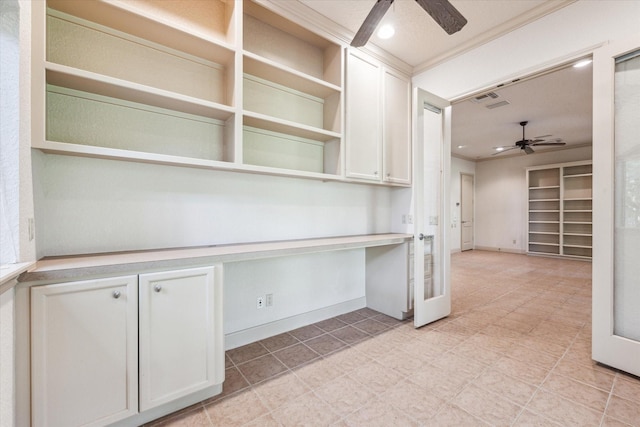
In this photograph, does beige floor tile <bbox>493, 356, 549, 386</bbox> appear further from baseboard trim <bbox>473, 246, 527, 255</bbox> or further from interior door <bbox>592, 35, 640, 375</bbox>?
baseboard trim <bbox>473, 246, 527, 255</bbox>

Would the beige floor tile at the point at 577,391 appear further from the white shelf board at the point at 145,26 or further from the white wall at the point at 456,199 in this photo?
the white wall at the point at 456,199

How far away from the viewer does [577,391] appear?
1779 mm

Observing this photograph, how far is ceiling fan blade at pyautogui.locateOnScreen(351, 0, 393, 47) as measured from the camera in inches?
67.0

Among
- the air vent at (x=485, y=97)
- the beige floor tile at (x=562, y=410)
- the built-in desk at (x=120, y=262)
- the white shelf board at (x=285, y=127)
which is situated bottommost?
the beige floor tile at (x=562, y=410)

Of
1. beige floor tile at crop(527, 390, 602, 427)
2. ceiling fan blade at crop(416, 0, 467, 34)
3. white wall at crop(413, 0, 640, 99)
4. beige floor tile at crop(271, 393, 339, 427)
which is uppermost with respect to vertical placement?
white wall at crop(413, 0, 640, 99)

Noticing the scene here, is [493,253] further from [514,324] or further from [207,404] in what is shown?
[207,404]

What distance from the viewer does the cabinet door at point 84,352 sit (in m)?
1.23

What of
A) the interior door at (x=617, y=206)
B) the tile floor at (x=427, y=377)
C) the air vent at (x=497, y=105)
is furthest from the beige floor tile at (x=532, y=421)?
the air vent at (x=497, y=105)

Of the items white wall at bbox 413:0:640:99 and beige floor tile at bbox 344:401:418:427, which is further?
white wall at bbox 413:0:640:99

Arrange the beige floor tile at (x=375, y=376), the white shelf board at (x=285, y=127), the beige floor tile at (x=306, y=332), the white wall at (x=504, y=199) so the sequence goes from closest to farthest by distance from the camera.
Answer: the beige floor tile at (x=375, y=376) → the white shelf board at (x=285, y=127) → the beige floor tile at (x=306, y=332) → the white wall at (x=504, y=199)

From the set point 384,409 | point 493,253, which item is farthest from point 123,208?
point 493,253


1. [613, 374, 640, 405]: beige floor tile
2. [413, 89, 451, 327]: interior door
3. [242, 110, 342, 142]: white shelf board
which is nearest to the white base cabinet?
[242, 110, 342, 142]: white shelf board

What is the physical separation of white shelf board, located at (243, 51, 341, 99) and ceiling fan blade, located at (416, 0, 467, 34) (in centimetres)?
96

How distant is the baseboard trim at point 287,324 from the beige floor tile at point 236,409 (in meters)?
0.62
